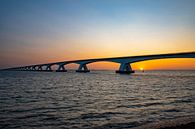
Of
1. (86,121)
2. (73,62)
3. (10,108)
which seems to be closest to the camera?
(86,121)

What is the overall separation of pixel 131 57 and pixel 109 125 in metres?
83.5

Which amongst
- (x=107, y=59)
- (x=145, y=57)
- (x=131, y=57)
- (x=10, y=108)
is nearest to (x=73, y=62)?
(x=107, y=59)

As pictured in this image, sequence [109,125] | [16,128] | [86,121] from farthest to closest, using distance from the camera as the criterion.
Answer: [86,121] < [109,125] < [16,128]

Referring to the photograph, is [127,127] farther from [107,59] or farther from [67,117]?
[107,59]

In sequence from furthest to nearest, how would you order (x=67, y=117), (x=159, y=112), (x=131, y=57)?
(x=131, y=57)
(x=159, y=112)
(x=67, y=117)

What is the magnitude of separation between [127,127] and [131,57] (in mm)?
83599

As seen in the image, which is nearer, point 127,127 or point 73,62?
point 127,127

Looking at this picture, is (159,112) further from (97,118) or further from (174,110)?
(97,118)

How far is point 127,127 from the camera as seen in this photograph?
10.7 metres

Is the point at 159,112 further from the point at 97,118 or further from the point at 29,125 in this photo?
the point at 29,125

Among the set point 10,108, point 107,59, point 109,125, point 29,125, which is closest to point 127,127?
point 109,125

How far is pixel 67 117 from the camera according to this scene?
12.7 metres

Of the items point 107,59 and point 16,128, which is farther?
point 107,59

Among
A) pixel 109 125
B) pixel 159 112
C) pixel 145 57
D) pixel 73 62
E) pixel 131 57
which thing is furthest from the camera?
pixel 73 62
